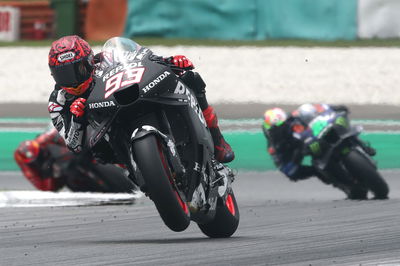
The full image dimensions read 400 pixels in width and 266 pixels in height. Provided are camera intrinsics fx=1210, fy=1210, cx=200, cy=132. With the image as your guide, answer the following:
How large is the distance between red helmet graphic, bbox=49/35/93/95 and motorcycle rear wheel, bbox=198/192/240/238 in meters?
1.08

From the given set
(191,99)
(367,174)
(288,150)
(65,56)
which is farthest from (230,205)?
(288,150)

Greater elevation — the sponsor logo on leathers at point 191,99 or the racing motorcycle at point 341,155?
the sponsor logo on leathers at point 191,99

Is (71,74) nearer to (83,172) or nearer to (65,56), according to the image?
(65,56)

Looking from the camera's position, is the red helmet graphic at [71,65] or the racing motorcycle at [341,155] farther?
the racing motorcycle at [341,155]

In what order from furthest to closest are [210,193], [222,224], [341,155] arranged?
[341,155] < [222,224] < [210,193]

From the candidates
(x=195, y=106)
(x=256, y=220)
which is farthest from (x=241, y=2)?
(x=195, y=106)

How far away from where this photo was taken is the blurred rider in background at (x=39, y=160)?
33.3 ft

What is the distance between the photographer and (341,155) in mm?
9945

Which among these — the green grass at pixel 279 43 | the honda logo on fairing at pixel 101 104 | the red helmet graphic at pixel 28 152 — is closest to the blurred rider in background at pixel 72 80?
the honda logo on fairing at pixel 101 104

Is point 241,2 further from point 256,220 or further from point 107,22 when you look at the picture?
point 256,220

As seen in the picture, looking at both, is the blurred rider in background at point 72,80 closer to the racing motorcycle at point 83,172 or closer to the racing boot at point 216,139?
the racing boot at point 216,139

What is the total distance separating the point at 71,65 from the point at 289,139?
13.4 feet

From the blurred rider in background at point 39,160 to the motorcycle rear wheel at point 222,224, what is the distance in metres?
3.11

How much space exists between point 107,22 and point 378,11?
3.63 m
